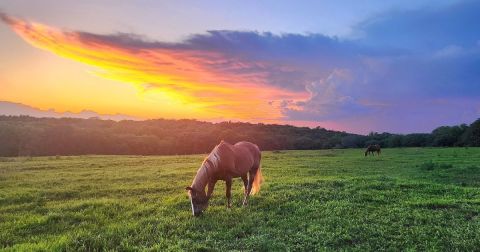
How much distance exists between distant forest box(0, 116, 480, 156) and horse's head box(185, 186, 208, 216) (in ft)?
227

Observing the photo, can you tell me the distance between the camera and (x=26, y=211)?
16.0 meters

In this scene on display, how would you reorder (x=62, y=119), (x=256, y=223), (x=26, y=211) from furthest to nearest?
(x=62, y=119)
(x=26, y=211)
(x=256, y=223)

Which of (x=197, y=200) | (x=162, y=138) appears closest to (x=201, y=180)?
(x=197, y=200)

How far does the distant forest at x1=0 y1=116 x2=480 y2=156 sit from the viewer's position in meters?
82.5

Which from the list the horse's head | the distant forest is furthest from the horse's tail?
the distant forest

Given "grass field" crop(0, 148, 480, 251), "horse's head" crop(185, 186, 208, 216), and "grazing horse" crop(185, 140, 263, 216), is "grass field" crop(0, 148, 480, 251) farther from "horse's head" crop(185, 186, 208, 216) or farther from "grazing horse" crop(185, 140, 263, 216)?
"grazing horse" crop(185, 140, 263, 216)

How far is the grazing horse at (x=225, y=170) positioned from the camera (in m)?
13.8

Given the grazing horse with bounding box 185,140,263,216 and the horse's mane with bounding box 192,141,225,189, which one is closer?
the grazing horse with bounding box 185,140,263,216

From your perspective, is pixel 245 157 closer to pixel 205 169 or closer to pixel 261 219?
pixel 205 169

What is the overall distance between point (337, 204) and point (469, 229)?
457cm

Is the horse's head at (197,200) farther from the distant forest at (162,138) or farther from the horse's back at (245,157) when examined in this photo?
the distant forest at (162,138)

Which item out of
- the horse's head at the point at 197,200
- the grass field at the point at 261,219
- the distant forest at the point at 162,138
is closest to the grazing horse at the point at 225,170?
the horse's head at the point at 197,200

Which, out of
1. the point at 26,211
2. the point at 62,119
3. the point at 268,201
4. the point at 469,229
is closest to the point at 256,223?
the point at 268,201

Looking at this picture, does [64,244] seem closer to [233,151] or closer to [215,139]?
[233,151]
